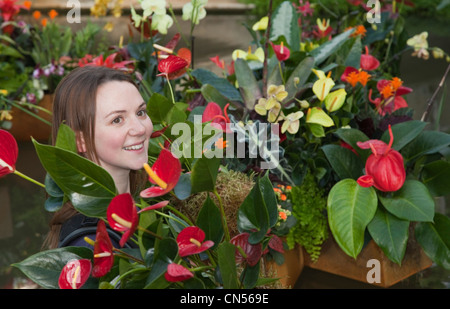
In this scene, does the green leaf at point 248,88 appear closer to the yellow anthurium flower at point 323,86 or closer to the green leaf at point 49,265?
the yellow anthurium flower at point 323,86

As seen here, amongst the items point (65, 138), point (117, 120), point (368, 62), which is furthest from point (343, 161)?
point (65, 138)

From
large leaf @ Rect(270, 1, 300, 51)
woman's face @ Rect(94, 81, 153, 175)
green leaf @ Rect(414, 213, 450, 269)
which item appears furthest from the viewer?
large leaf @ Rect(270, 1, 300, 51)

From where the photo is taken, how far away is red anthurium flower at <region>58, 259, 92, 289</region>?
1.86 ft

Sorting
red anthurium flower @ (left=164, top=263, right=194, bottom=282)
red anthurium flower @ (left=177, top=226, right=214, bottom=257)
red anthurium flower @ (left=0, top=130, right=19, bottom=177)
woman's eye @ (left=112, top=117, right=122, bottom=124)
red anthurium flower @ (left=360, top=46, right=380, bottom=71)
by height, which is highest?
red anthurium flower @ (left=360, top=46, right=380, bottom=71)

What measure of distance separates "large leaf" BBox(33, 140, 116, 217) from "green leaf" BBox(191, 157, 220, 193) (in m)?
0.09

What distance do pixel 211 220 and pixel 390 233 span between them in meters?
0.67

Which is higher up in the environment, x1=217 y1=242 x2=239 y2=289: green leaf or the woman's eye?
the woman's eye

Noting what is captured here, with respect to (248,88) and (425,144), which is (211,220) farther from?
(425,144)

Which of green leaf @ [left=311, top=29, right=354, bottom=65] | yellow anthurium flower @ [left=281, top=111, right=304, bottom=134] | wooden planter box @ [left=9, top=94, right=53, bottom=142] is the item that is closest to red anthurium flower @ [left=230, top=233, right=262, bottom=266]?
yellow anthurium flower @ [left=281, top=111, right=304, bottom=134]

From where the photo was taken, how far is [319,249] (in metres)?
1.41

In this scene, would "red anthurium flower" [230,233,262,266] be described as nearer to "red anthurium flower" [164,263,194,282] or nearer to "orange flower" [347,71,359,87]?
"red anthurium flower" [164,263,194,282]

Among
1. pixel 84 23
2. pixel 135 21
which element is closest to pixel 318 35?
pixel 135 21

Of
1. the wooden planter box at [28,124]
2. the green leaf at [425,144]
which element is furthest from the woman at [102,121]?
the wooden planter box at [28,124]

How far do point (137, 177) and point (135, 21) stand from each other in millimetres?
664
